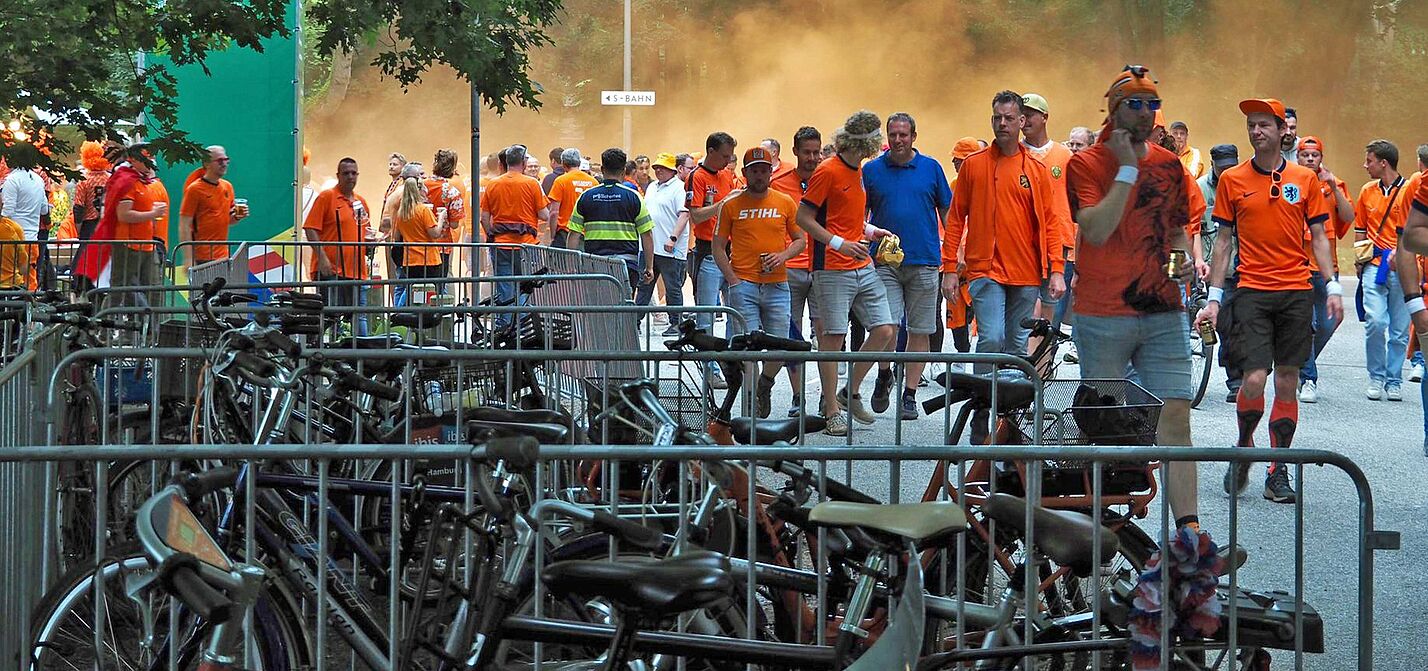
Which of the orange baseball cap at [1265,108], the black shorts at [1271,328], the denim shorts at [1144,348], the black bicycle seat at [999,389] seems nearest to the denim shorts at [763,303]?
the black shorts at [1271,328]

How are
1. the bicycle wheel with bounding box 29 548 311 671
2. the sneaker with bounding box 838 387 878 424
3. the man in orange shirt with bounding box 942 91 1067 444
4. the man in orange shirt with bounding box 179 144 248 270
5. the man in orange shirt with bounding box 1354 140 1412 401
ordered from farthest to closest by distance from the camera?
the man in orange shirt with bounding box 179 144 248 270 → the man in orange shirt with bounding box 1354 140 1412 401 → the sneaker with bounding box 838 387 878 424 → the man in orange shirt with bounding box 942 91 1067 444 → the bicycle wheel with bounding box 29 548 311 671

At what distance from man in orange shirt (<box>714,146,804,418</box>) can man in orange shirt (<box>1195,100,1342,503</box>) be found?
3.45 m

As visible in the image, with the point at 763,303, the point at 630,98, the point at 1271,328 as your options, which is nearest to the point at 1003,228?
the point at 763,303

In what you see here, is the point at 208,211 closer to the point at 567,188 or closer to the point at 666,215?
the point at 666,215

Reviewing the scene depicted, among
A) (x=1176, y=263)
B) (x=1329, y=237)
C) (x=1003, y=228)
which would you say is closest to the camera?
(x=1176, y=263)

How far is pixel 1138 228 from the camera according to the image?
6.73 metres

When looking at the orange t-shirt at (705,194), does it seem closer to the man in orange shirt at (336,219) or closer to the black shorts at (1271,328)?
the man in orange shirt at (336,219)

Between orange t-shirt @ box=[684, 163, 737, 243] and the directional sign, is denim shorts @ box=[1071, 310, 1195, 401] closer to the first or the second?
orange t-shirt @ box=[684, 163, 737, 243]

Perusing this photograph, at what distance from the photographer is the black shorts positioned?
8.65 meters

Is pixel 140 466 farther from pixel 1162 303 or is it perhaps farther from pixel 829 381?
Answer: pixel 829 381

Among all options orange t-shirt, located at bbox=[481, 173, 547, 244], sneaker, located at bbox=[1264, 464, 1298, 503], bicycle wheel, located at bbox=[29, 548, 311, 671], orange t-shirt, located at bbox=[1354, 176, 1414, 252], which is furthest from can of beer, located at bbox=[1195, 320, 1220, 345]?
orange t-shirt, located at bbox=[481, 173, 547, 244]

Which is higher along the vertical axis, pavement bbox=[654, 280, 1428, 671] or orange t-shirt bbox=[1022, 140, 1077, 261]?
orange t-shirt bbox=[1022, 140, 1077, 261]

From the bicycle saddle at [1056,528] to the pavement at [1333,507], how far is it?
483 millimetres

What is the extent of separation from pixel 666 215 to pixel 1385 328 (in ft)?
21.7
